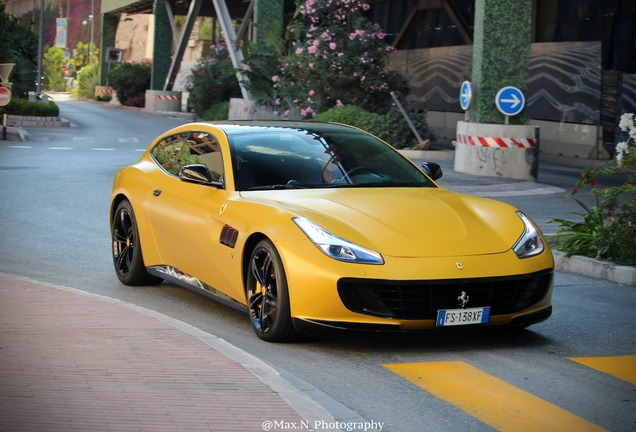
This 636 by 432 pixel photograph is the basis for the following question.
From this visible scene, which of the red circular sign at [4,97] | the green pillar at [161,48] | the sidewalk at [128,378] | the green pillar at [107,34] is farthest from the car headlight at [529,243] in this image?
the green pillar at [107,34]

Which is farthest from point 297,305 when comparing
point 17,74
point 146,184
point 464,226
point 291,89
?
point 17,74

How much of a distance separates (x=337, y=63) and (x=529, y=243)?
22.0m

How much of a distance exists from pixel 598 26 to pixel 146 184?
24.4 m

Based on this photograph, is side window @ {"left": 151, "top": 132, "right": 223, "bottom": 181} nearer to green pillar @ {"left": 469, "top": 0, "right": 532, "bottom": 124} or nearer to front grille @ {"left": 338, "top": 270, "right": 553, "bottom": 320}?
front grille @ {"left": 338, "top": 270, "right": 553, "bottom": 320}

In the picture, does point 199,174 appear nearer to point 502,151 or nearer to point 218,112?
point 502,151

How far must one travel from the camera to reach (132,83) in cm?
6216

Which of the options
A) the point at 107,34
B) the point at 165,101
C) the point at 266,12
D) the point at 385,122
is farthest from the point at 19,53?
the point at 107,34

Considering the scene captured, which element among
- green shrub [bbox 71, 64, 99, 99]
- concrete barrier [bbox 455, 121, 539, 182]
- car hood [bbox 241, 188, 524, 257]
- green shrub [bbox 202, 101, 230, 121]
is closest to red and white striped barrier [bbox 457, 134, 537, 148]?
concrete barrier [bbox 455, 121, 539, 182]

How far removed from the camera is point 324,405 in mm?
5098

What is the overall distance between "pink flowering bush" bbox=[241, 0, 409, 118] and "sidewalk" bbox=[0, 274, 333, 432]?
2185 centimetres

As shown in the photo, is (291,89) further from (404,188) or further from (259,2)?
(404,188)

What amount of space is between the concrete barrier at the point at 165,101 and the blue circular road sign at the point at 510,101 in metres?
36.5

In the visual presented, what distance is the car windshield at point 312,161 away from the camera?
7578 millimetres

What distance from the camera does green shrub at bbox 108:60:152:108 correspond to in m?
62.1
